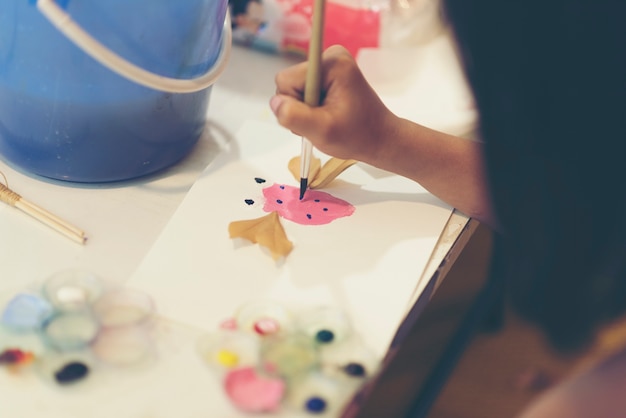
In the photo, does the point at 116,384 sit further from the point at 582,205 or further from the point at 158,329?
the point at 582,205

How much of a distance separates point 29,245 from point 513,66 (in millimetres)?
318

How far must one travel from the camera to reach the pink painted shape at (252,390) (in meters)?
0.37

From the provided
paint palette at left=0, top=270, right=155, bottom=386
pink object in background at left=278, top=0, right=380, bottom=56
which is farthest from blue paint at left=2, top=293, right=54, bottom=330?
pink object in background at left=278, top=0, right=380, bottom=56

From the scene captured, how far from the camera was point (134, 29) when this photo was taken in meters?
0.43

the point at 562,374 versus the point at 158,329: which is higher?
the point at 158,329

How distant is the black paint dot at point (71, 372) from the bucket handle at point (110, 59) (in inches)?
6.9

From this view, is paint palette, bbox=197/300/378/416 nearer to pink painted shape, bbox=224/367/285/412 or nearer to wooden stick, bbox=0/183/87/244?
pink painted shape, bbox=224/367/285/412

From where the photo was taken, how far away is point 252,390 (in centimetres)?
38

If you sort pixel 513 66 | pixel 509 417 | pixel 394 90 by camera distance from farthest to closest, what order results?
pixel 509 417, pixel 394 90, pixel 513 66

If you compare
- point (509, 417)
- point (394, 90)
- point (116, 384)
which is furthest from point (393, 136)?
point (509, 417)

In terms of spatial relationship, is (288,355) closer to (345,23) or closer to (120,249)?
(120,249)

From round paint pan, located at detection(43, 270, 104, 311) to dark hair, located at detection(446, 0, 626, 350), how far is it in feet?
0.81

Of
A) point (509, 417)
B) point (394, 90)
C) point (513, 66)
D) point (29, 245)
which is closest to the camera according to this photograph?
point (513, 66)

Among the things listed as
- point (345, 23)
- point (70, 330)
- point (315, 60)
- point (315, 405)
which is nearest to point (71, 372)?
point (70, 330)
